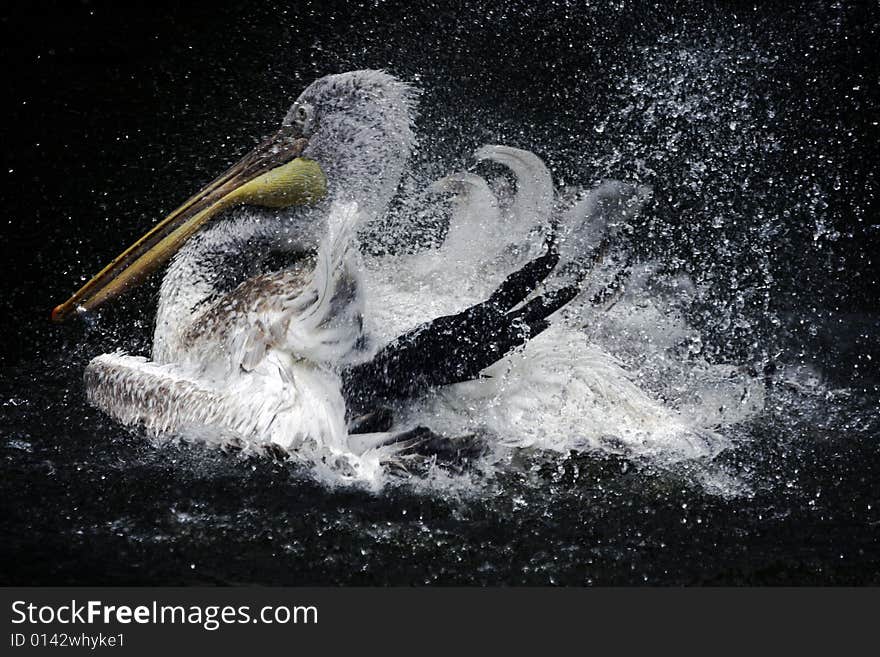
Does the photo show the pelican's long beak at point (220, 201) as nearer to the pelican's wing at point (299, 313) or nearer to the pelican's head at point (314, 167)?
the pelican's head at point (314, 167)

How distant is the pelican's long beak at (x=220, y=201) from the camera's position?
143 inches

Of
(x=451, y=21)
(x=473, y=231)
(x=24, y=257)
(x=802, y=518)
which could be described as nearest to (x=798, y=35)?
(x=451, y=21)

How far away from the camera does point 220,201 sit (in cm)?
362

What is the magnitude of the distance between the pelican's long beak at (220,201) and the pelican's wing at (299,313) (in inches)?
15.6

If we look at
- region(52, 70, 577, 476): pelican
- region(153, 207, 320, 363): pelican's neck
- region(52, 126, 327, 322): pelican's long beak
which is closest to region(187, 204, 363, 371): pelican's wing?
region(52, 70, 577, 476): pelican

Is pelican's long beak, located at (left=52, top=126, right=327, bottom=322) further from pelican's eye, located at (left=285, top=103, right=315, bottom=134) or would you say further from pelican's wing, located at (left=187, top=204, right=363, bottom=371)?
pelican's wing, located at (left=187, top=204, right=363, bottom=371)

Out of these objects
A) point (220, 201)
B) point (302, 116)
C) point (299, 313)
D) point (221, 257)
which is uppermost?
point (302, 116)

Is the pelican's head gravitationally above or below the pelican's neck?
above

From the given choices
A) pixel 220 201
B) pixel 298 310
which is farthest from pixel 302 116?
pixel 298 310

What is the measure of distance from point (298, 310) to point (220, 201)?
740 millimetres

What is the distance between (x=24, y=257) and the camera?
4.83 metres

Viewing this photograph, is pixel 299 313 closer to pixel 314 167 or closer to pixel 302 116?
pixel 314 167

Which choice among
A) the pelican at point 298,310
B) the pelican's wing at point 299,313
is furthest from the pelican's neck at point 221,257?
the pelican's wing at point 299,313

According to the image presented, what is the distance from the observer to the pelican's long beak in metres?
3.63
